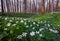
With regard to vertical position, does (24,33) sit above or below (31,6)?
below

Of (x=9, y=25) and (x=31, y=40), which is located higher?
(x=9, y=25)

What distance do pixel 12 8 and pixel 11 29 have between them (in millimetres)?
4228

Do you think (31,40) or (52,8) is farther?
(52,8)

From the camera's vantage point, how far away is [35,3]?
608 cm

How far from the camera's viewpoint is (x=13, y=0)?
5980 mm

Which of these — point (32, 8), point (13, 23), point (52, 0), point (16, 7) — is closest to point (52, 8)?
point (52, 0)

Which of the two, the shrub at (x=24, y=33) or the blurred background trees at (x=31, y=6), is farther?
the blurred background trees at (x=31, y=6)

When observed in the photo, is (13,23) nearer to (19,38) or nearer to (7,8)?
(19,38)

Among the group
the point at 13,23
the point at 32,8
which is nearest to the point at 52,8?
the point at 32,8

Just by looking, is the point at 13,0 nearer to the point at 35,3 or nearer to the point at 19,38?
the point at 35,3

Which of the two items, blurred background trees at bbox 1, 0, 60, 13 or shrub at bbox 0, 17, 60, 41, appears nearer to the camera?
shrub at bbox 0, 17, 60, 41

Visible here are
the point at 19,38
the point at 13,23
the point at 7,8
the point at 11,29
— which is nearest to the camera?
the point at 19,38

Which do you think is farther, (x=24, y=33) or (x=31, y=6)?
(x=31, y=6)

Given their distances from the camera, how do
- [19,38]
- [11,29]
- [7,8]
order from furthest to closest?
1. [7,8]
2. [11,29]
3. [19,38]
